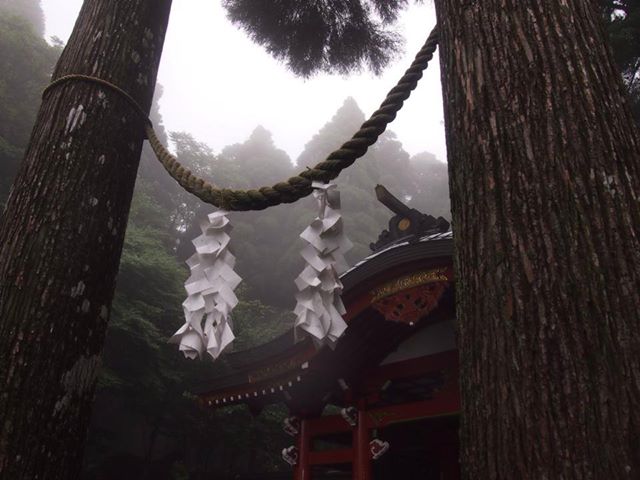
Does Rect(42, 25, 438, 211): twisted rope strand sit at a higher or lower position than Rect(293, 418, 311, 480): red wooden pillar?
higher

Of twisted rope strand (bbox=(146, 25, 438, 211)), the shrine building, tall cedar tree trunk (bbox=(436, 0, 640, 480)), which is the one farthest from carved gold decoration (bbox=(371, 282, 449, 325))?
tall cedar tree trunk (bbox=(436, 0, 640, 480))

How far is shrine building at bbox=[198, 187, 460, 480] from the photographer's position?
17.6 feet

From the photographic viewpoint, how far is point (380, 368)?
6617 mm

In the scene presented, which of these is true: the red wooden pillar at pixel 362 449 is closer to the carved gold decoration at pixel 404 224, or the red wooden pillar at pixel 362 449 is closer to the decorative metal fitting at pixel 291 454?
the decorative metal fitting at pixel 291 454

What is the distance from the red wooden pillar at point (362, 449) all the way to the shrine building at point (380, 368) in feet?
0.04

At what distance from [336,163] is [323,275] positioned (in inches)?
17.8

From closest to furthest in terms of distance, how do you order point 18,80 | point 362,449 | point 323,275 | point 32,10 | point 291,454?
point 323,275
point 362,449
point 291,454
point 18,80
point 32,10

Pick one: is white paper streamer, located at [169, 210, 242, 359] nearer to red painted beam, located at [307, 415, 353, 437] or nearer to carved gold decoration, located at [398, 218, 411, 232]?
carved gold decoration, located at [398, 218, 411, 232]

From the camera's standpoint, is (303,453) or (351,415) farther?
(303,453)

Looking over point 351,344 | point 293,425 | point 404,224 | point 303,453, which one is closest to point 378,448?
point 351,344

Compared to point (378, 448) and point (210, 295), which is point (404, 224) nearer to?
point (378, 448)

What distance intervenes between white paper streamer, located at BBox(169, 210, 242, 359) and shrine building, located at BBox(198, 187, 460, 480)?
3.06 m

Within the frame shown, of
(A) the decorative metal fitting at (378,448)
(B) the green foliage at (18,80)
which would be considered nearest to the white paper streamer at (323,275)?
(A) the decorative metal fitting at (378,448)

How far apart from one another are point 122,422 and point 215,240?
1936cm
